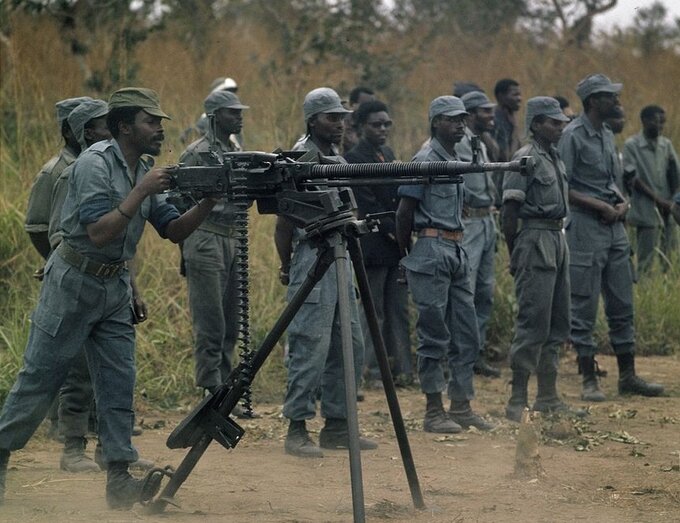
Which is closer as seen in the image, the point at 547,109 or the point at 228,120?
the point at 547,109

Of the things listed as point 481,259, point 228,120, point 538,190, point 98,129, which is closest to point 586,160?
point 538,190

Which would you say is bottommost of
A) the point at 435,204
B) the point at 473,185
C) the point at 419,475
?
the point at 419,475

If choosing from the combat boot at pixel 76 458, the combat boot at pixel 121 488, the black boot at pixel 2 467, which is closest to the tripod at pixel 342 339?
the combat boot at pixel 121 488

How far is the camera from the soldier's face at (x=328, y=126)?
7.35m

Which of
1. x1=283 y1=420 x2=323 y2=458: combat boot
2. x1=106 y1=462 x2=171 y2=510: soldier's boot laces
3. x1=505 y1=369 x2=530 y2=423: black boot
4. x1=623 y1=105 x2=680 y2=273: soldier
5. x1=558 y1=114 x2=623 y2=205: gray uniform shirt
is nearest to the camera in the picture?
x1=106 y1=462 x2=171 y2=510: soldier's boot laces

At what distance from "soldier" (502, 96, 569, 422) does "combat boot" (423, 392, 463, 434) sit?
1.83ft

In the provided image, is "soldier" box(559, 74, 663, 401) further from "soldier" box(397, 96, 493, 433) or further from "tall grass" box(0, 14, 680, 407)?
"tall grass" box(0, 14, 680, 407)

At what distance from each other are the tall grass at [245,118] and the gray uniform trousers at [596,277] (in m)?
1.57

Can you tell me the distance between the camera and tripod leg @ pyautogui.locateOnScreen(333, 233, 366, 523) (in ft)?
16.2

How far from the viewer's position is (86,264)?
5668 mm

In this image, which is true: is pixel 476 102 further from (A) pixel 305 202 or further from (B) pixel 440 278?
(A) pixel 305 202

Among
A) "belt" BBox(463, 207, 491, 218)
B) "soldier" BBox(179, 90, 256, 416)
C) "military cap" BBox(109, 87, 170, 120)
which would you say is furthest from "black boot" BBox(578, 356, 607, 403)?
"military cap" BBox(109, 87, 170, 120)

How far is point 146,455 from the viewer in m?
7.25

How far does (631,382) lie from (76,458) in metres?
4.03
